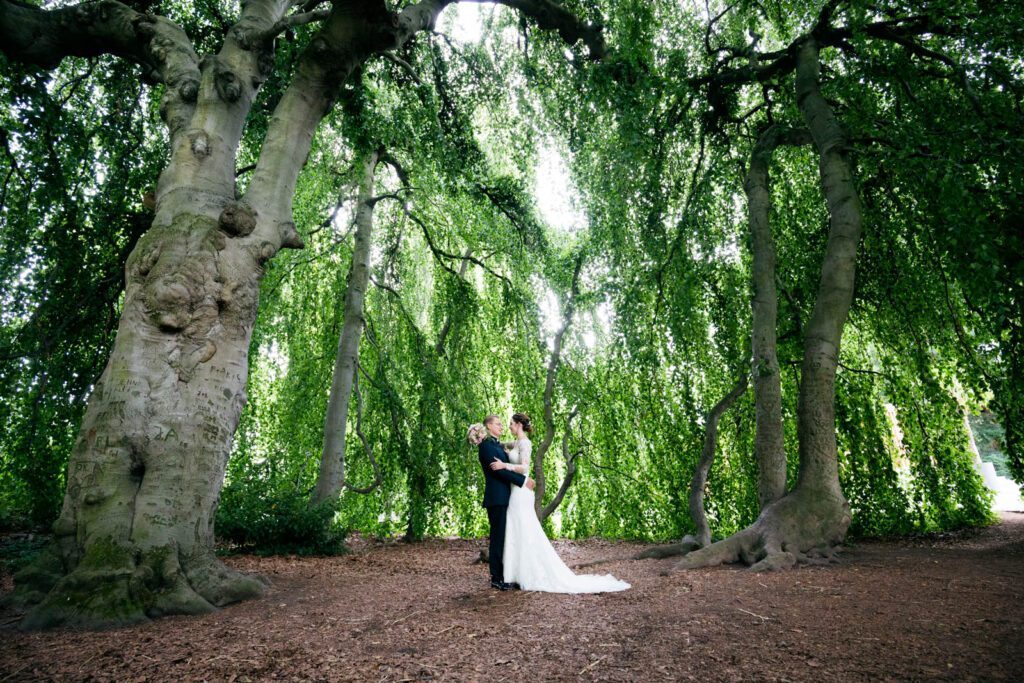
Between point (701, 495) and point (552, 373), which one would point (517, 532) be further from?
point (701, 495)

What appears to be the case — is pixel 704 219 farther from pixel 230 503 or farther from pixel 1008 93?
pixel 230 503

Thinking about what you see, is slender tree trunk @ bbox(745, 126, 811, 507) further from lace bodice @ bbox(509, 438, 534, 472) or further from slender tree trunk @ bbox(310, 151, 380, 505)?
slender tree trunk @ bbox(310, 151, 380, 505)

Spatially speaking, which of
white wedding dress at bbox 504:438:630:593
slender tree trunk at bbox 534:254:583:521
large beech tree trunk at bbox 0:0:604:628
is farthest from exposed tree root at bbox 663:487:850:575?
large beech tree trunk at bbox 0:0:604:628

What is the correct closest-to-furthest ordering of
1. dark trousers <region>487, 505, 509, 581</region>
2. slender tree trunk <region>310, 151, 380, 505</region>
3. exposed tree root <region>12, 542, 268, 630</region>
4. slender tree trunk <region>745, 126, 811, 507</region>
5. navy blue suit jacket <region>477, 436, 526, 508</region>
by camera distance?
exposed tree root <region>12, 542, 268, 630</region> → dark trousers <region>487, 505, 509, 581</region> → navy blue suit jacket <region>477, 436, 526, 508</region> → slender tree trunk <region>745, 126, 811, 507</region> → slender tree trunk <region>310, 151, 380, 505</region>

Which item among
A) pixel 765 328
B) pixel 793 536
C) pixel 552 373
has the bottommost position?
pixel 793 536

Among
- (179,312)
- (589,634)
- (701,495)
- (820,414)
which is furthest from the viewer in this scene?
(701,495)

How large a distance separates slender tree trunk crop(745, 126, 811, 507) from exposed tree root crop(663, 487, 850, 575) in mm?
360

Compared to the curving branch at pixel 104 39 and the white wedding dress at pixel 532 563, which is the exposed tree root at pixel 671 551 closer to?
the white wedding dress at pixel 532 563

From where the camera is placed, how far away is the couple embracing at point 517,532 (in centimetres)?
440

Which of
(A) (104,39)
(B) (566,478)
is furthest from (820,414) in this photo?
(A) (104,39)

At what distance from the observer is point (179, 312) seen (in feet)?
11.5

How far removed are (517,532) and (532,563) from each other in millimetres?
266

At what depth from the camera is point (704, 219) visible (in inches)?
250

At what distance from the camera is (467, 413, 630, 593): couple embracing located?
4402 mm
